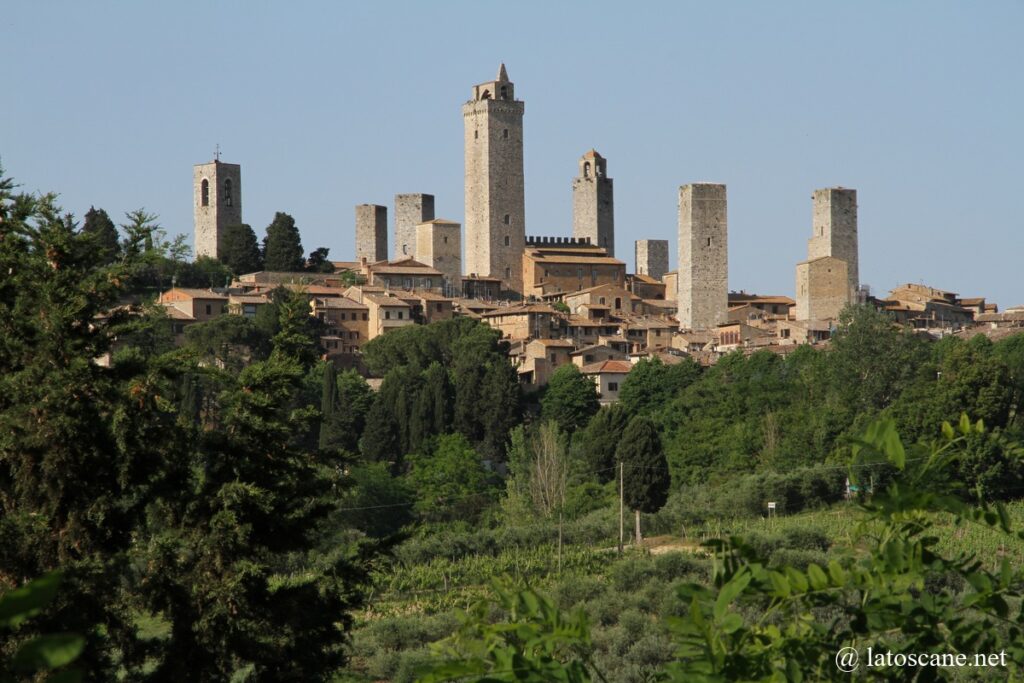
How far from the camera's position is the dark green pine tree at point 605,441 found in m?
41.4

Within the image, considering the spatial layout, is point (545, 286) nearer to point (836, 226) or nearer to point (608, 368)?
point (836, 226)

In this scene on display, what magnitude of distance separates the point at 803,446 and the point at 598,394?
14.8 metres

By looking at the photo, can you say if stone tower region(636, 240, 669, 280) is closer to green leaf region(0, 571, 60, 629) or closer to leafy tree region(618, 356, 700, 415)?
leafy tree region(618, 356, 700, 415)

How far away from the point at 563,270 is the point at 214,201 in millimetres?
19021

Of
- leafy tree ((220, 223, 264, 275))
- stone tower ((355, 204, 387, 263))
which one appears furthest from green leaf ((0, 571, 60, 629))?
stone tower ((355, 204, 387, 263))

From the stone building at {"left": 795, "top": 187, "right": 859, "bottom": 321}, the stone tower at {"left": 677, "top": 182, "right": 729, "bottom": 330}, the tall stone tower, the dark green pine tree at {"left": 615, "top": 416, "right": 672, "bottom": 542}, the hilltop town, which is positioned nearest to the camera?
the dark green pine tree at {"left": 615, "top": 416, "right": 672, "bottom": 542}

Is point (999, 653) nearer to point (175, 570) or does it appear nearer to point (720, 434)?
point (175, 570)

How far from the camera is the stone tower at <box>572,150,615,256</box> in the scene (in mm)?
82375

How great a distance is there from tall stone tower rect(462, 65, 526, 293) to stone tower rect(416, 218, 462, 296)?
1156mm

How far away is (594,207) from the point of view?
3253 inches

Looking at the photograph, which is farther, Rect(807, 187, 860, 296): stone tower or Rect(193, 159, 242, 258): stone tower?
Rect(193, 159, 242, 258): stone tower

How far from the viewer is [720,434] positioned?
44531mm

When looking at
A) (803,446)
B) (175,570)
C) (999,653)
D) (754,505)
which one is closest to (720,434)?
(803,446)

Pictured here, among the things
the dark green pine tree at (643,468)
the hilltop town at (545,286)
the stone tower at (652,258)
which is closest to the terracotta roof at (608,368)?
the hilltop town at (545,286)
